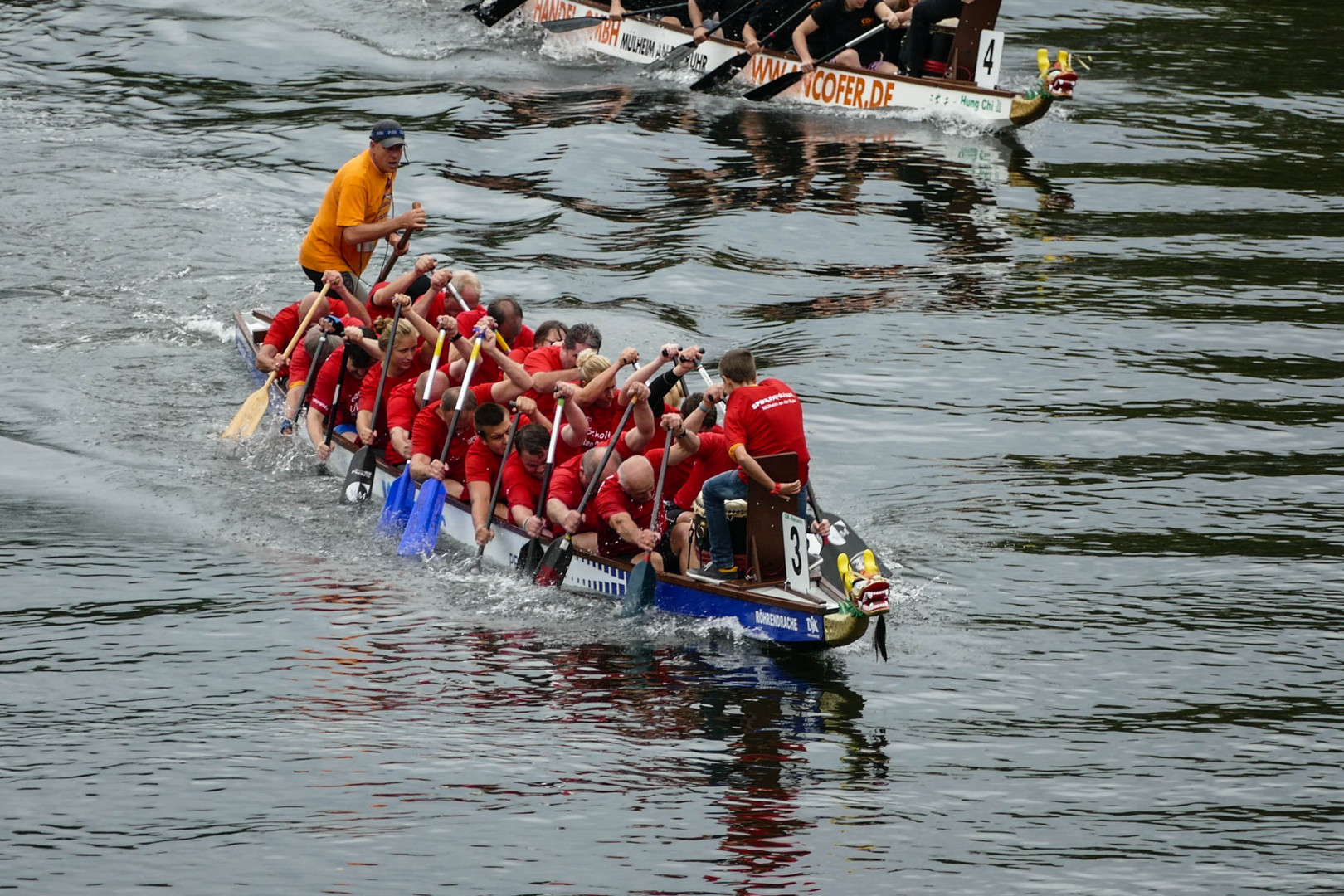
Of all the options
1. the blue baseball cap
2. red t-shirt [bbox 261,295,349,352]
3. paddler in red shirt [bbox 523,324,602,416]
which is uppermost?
the blue baseball cap

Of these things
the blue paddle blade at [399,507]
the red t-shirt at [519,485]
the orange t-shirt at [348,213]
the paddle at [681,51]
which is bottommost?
the blue paddle blade at [399,507]

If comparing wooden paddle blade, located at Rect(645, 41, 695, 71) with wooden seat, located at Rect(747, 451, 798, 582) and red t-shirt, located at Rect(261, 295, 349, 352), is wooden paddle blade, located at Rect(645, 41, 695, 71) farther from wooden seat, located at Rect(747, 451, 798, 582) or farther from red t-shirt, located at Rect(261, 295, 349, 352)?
wooden seat, located at Rect(747, 451, 798, 582)

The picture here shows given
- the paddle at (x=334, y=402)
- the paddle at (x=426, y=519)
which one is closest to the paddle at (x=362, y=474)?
the paddle at (x=334, y=402)

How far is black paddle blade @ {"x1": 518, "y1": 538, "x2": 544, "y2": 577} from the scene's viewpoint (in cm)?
1197

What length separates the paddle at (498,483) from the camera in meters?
12.3

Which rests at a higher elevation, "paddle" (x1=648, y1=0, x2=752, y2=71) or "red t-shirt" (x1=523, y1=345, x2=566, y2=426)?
"paddle" (x1=648, y1=0, x2=752, y2=71)

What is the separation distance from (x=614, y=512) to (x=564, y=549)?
1.61 feet

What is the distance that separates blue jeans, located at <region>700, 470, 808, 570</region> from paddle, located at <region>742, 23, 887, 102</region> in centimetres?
1472

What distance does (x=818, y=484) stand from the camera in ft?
45.9

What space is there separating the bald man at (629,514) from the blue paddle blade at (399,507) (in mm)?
1990

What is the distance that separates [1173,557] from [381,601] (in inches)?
238

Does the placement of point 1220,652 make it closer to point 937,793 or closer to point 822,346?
point 937,793

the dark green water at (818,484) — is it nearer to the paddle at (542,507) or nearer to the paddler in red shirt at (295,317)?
the paddle at (542,507)

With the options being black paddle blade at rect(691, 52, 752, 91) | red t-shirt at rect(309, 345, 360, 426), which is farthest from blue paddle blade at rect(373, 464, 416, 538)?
black paddle blade at rect(691, 52, 752, 91)
